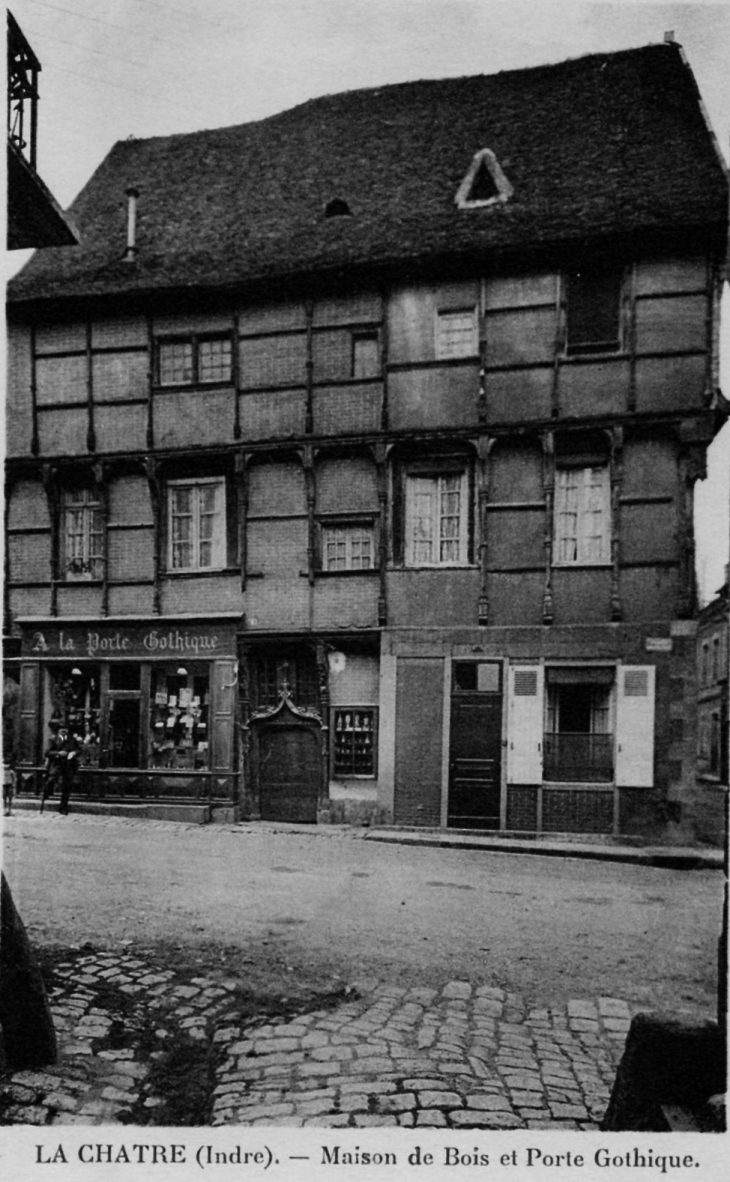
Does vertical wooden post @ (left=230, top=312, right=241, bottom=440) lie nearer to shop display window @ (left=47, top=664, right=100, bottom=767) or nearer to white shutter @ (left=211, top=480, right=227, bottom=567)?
white shutter @ (left=211, top=480, right=227, bottom=567)

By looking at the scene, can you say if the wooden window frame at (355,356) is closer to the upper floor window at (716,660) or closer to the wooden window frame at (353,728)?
the wooden window frame at (353,728)

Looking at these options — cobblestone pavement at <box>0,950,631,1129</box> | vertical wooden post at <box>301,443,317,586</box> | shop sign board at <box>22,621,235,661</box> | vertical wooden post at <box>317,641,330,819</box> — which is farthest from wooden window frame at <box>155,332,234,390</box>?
cobblestone pavement at <box>0,950,631,1129</box>

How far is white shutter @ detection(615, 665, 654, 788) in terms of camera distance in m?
5.94

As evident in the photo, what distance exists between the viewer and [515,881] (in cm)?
591

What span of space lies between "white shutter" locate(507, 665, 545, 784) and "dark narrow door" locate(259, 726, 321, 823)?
168 cm

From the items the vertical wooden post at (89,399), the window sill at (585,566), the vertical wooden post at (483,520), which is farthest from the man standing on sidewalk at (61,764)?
the window sill at (585,566)

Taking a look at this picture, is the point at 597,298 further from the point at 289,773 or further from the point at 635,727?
the point at 289,773

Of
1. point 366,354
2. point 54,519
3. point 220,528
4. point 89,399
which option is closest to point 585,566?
point 366,354

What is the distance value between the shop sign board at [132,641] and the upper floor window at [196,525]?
1.59 feet

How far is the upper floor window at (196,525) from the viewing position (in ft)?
19.3

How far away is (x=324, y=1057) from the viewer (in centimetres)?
324

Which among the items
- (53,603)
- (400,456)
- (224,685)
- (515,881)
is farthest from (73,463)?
(515,881)

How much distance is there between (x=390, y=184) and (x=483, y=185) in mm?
727

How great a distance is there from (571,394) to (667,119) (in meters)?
1.88
